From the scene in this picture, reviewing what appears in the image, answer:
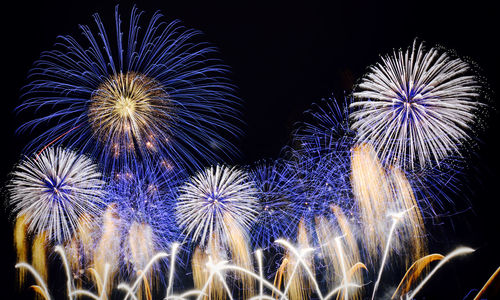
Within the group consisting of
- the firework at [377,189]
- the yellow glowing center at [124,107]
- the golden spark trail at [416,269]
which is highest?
the yellow glowing center at [124,107]

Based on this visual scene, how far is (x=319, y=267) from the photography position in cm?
2936

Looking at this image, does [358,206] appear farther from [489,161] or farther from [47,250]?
[47,250]

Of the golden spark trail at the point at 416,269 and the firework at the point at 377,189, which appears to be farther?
the golden spark trail at the point at 416,269

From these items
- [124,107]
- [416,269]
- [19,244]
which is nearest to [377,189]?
[416,269]

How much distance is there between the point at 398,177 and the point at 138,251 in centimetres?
1646

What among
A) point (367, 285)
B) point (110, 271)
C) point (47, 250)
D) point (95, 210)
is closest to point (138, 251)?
point (110, 271)

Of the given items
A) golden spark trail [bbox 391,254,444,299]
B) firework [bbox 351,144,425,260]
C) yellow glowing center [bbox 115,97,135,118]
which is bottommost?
golden spark trail [bbox 391,254,444,299]

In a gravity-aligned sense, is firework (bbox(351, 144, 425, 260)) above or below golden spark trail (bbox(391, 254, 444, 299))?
above

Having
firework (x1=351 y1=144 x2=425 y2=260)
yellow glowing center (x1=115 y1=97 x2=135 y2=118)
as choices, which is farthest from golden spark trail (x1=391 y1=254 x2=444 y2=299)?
yellow glowing center (x1=115 y1=97 x2=135 y2=118)

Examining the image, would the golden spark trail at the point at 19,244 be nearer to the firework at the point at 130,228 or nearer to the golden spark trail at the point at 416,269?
the firework at the point at 130,228

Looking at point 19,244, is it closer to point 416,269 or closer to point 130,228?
point 130,228

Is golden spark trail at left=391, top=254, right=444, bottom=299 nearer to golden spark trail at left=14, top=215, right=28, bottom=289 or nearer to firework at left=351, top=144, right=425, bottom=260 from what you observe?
firework at left=351, top=144, right=425, bottom=260

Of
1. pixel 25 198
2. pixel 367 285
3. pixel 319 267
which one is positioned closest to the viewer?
pixel 25 198

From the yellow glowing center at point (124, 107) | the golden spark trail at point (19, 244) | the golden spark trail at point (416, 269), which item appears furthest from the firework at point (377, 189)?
the golden spark trail at point (19, 244)
